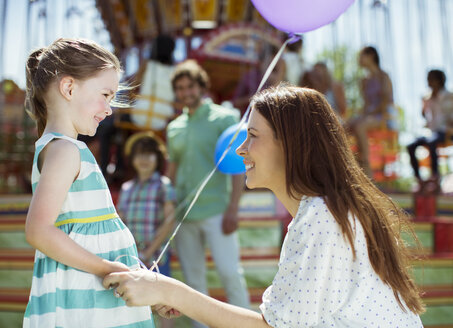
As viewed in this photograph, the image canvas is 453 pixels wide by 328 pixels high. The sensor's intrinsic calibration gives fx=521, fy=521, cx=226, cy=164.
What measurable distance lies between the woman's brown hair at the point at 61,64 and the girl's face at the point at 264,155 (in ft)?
1.39

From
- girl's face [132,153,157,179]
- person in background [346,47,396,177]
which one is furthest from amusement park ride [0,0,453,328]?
girl's face [132,153,157,179]

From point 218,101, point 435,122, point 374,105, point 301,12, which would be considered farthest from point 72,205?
point 218,101

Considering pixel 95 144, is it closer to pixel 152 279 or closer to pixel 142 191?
pixel 142 191

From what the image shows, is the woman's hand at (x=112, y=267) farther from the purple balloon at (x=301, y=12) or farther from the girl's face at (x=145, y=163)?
the girl's face at (x=145, y=163)

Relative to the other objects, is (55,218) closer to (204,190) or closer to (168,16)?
(204,190)

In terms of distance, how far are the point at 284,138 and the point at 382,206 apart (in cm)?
32

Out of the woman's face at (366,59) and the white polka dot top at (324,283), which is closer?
the white polka dot top at (324,283)

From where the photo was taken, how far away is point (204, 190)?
297cm

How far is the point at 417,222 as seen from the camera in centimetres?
429

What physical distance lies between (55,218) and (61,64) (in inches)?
15.6

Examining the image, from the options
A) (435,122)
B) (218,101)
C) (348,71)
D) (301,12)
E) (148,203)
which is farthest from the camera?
(348,71)

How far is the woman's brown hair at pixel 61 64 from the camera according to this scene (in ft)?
4.41

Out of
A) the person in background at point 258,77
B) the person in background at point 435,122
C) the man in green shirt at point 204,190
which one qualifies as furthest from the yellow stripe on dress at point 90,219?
the person in background at point 435,122

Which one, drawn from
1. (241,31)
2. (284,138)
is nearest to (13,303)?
(284,138)
